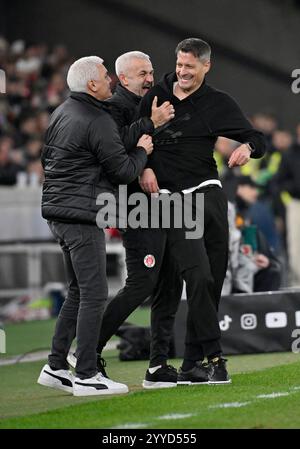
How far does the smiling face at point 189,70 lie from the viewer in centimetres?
873

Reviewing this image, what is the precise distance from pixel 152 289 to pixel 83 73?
1520mm

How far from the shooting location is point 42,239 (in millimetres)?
17922

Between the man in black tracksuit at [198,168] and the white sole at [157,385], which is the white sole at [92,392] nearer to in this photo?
the white sole at [157,385]

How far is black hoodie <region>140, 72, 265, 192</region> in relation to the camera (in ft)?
28.9

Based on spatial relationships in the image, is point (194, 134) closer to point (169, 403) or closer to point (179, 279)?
point (179, 279)

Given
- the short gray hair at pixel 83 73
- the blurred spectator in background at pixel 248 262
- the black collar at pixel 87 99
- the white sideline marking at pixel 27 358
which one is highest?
the short gray hair at pixel 83 73

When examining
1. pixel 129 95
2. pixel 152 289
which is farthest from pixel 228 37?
pixel 152 289

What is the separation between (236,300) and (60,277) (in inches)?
269

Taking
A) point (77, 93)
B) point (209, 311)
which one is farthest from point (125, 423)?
point (77, 93)

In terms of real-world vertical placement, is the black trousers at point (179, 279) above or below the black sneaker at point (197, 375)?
above

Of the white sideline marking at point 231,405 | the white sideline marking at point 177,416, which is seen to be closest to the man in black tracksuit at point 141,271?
the white sideline marking at point 231,405

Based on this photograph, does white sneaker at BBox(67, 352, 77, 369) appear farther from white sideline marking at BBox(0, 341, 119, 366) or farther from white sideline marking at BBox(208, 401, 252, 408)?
white sideline marking at BBox(0, 341, 119, 366)

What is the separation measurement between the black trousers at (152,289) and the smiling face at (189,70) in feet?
3.19
